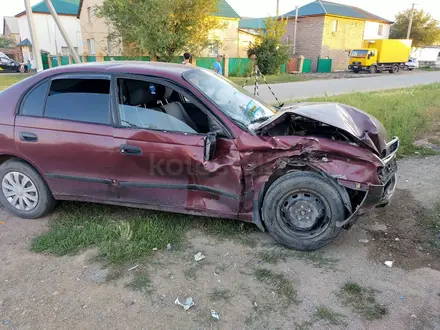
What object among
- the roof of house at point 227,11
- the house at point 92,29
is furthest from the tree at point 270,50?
the house at point 92,29

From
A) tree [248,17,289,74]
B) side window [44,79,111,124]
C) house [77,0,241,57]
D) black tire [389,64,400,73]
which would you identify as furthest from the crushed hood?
black tire [389,64,400,73]

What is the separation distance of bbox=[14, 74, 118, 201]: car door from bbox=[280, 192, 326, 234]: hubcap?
176cm

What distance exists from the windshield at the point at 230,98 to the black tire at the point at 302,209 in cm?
73

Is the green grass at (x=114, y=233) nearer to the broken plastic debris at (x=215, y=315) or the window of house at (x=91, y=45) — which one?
the broken plastic debris at (x=215, y=315)

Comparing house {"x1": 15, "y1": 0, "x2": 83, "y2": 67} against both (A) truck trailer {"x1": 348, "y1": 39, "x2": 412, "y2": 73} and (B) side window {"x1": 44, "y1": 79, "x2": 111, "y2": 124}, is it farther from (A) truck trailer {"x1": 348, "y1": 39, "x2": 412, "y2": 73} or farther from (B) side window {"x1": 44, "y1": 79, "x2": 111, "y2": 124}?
(B) side window {"x1": 44, "y1": 79, "x2": 111, "y2": 124}

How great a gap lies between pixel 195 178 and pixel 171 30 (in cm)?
2115

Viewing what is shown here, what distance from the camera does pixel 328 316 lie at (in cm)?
266

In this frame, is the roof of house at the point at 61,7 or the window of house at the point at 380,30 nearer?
the roof of house at the point at 61,7

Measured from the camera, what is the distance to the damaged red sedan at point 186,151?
10.8 ft

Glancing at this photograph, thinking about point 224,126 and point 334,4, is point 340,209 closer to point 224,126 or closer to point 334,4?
point 224,126

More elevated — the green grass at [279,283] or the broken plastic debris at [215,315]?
the green grass at [279,283]

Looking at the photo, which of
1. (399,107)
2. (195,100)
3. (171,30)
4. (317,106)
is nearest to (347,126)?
(317,106)

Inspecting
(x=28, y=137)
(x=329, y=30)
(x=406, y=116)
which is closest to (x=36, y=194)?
(x=28, y=137)

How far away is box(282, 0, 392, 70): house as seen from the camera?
122 feet
